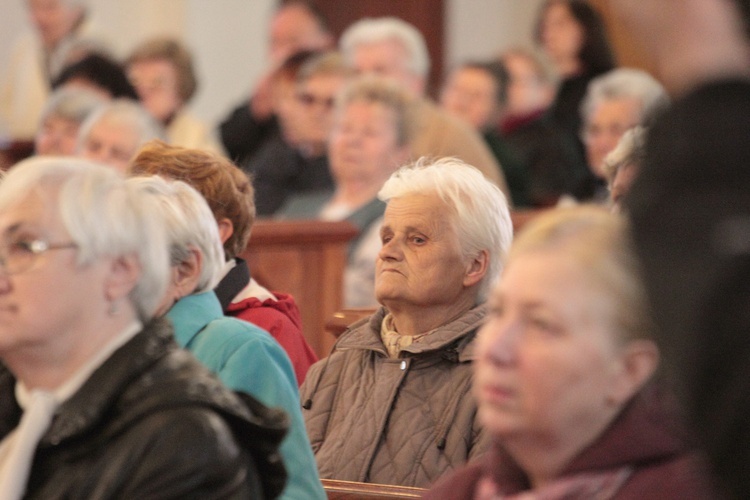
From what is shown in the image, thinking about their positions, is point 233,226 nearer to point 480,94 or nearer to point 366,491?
point 366,491

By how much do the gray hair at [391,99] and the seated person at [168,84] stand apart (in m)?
1.90

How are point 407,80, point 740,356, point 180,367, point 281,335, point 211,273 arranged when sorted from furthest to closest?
point 407,80
point 281,335
point 211,273
point 180,367
point 740,356

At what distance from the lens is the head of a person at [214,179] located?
10.9 feet

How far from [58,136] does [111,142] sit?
40.3 inches

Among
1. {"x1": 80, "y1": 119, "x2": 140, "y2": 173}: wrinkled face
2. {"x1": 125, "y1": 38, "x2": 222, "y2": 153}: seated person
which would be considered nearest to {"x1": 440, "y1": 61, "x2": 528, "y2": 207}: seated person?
{"x1": 125, "y1": 38, "x2": 222, "y2": 153}: seated person

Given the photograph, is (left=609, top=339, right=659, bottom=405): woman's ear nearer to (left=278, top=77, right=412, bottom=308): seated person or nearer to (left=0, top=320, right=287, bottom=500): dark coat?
(left=0, top=320, right=287, bottom=500): dark coat

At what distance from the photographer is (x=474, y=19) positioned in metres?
11.9

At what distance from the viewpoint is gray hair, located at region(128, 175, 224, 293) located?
2.74 meters

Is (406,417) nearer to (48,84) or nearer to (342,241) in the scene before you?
(342,241)

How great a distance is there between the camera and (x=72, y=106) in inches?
240

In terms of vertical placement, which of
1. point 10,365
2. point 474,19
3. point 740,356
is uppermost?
point 740,356

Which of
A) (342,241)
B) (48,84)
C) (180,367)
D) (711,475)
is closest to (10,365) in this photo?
(180,367)

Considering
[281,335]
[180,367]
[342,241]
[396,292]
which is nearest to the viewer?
[180,367]

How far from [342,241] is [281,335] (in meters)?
1.76
